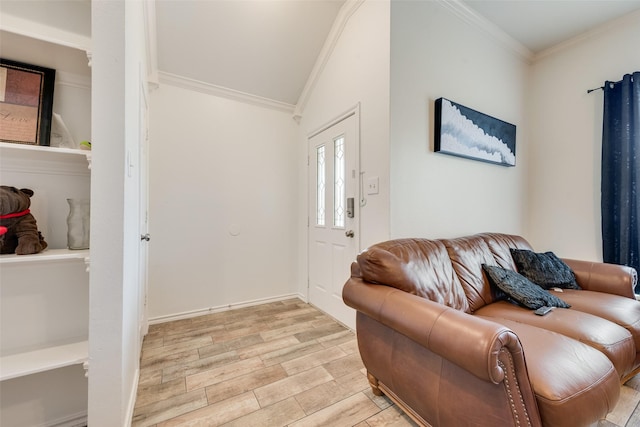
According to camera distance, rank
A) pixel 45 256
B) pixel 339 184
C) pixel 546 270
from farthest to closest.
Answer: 1. pixel 339 184
2. pixel 546 270
3. pixel 45 256

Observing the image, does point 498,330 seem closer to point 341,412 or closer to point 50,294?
point 341,412

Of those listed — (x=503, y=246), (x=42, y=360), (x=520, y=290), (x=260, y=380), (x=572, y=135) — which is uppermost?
(x=572, y=135)

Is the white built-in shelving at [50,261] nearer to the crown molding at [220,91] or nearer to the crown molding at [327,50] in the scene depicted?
the crown molding at [220,91]

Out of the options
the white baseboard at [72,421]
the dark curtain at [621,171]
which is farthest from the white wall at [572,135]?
the white baseboard at [72,421]

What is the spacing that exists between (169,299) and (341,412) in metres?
2.01

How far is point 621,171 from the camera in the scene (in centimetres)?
227

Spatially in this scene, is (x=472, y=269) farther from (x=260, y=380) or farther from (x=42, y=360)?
(x=42, y=360)

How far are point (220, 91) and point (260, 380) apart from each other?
2790 mm

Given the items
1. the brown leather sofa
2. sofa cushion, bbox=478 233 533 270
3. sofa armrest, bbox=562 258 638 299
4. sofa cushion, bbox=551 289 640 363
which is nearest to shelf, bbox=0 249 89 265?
the brown leather sofa

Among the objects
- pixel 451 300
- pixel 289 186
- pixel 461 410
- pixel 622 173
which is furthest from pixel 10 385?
pixel 622 173

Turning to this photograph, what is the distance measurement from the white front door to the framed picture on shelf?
76.2 inches

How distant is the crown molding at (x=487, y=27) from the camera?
7.26 ft

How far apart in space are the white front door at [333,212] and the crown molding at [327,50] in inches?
19.7

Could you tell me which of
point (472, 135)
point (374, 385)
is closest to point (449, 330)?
point (374, 385)
